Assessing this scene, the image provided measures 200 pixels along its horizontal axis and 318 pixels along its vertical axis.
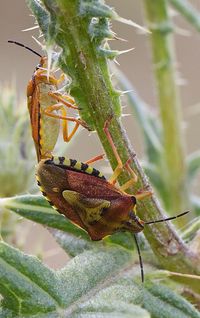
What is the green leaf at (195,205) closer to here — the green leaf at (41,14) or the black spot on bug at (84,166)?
the black spot on bug at (84,166)

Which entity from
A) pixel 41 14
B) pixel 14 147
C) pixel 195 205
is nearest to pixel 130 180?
pixel 41 14

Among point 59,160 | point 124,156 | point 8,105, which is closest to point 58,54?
point 124,156

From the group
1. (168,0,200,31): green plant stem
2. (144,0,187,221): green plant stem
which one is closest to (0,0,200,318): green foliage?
(144,0,187,221): green plant stem

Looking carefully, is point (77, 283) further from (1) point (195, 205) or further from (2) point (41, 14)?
(1) point (195, 205)

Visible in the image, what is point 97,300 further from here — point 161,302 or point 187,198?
point 187,198

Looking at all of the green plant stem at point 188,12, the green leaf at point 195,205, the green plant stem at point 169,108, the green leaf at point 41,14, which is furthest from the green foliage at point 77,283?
the green plant stem at point 188,12

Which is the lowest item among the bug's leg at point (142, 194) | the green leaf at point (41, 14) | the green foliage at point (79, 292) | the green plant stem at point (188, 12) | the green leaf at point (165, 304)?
the green leaf at point (165, 304)
